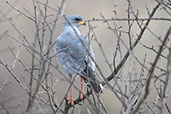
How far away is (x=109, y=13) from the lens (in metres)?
13.5

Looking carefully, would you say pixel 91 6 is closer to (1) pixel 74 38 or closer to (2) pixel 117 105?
(2) pixel 117 105

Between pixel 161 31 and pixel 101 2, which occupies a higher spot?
pixel 101 2

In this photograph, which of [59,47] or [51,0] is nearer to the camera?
[59,47]

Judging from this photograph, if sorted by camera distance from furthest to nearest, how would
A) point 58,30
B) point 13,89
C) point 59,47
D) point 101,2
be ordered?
point 101,2 → point 58,30 → point 13,89 → point 59,47

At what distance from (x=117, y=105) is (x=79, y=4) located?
424cm

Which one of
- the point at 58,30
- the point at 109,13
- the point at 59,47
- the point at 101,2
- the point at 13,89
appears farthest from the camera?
the point at 101,2

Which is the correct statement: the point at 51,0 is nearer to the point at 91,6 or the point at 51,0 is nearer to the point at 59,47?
the point at 91,6

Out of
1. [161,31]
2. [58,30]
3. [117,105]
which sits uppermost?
[58,30]

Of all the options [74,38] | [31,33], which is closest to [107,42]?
[31,33]

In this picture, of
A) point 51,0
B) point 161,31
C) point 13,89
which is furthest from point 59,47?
point 51,0

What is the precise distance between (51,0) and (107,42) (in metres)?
2.93

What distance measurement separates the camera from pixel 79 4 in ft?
45.0

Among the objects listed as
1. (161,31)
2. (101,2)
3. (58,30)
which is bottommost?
(161,31)

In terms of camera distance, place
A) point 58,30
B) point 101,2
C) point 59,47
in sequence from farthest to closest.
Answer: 1. point 101,2
2. point 58,30
3. point 59,47
